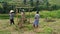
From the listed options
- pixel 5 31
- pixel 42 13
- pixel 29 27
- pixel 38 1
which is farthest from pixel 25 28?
pixel 38 1

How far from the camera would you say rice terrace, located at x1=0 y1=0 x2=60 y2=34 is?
15875 mm

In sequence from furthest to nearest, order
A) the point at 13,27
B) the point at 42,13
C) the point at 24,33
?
the point at 42,13, the point at 13,27, the point at 24,33

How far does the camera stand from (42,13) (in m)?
24.9

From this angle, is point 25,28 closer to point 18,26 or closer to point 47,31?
point 18,26

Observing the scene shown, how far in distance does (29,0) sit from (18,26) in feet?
40.1

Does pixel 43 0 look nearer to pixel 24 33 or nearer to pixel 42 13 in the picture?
pixel 42 13

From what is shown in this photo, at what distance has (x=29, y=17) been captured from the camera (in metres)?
20.6

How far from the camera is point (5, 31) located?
1555 cm

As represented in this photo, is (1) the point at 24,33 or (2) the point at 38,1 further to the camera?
(2) the point at 38,1

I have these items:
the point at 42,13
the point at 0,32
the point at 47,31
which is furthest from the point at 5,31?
the point at 42,13

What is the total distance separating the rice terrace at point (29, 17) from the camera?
1588 centimetres

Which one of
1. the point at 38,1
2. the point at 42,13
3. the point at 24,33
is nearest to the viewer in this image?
the point at 24,33

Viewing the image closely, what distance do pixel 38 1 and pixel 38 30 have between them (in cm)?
1206

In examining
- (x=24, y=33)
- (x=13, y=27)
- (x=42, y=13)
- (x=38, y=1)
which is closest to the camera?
(x=24, y=33)
